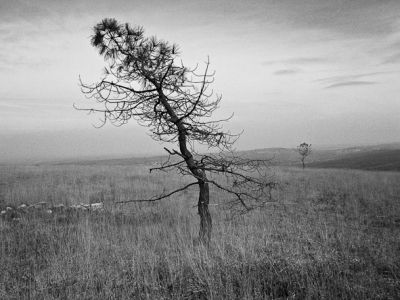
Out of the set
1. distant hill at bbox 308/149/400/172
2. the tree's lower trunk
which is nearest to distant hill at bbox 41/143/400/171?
distant hill at bbox 308/149/400/172

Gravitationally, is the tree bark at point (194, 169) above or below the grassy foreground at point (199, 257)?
above

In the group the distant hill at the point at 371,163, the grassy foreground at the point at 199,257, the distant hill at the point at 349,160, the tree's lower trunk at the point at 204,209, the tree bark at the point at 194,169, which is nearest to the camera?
the grassy foreground at the point at 199,257

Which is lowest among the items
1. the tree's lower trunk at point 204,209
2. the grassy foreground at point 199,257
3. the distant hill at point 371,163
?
the distant hill at point 371,163

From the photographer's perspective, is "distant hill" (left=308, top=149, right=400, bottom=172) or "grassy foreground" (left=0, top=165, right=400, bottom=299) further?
"distant hill" (left=308, top=149, right=400, bottom=172)

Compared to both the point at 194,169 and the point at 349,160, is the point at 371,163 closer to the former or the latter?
the point at 349,160

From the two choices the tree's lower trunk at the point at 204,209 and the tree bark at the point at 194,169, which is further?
the tree's lower trunk at the point at 204,209

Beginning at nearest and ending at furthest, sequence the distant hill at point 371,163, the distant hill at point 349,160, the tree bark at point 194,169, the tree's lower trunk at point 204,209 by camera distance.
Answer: the tree bark at point 194,169, the tree's lower trunk at point 204,209, the distant hill at point 371,163, the distant hill at point 349,160

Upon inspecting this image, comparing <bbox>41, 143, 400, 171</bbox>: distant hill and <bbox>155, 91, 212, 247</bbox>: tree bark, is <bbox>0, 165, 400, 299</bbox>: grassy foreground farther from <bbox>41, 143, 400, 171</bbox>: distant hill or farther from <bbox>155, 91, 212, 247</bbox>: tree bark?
<bbox>41, 143, 400, 171</bbox>: distant hill

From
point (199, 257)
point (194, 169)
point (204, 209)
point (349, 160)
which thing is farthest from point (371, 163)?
point (199, 257)

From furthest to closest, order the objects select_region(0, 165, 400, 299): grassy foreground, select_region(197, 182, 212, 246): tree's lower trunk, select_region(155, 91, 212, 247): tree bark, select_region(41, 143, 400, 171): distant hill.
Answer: select_region(41, 143, 400, 171): distant hill
select_region(197, 182, 212, 246): tree's lower trunk
select_region(155, 91, 212, 247): tree bark
select_region(0, 165, 400, 299): grassy foreground

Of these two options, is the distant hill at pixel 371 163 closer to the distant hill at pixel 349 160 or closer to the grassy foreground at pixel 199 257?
the distant hill at pixel 349 160

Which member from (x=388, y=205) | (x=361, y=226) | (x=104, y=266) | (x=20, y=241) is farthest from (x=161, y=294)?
(x=388, y=205)

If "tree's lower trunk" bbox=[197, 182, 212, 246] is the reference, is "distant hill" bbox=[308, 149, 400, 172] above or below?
below

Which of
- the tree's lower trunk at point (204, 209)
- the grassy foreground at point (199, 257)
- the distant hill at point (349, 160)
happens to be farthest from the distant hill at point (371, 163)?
the tree's lower trunk at point (204, 209)
